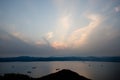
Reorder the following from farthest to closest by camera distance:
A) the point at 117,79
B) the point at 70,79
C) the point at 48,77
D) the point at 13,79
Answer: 1. the point at 117,79
2. the point at 13,79
3. the point at 48,77
4. the point at 70,79

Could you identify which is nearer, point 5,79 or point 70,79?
point 70,79

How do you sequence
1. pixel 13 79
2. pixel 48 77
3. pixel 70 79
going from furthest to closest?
pixel 13 79
pixel 48 77
pixel 70 79

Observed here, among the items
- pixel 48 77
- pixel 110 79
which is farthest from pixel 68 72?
pixel 110 79

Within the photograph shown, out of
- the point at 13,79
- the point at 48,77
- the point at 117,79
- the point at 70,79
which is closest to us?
the point at 70,79

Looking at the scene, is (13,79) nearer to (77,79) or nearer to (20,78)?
(20,78)

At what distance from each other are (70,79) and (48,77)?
3.09 metres

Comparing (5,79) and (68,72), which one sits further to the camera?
(5,79)

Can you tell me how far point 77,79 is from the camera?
65.7 ft

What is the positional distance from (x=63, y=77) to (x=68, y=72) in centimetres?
84

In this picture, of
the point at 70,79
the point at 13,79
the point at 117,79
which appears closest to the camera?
the point at 70,79

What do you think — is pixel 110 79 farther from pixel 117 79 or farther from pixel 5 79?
pixel 5 79

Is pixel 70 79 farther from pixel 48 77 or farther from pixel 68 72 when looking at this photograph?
pixel 48 77

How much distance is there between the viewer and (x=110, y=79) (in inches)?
3533

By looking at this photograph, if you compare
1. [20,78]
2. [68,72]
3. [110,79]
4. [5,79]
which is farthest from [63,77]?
[110,79]
